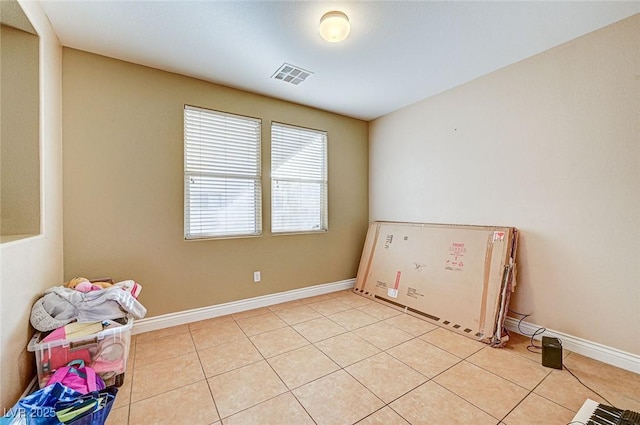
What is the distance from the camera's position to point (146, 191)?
2707 millimetres

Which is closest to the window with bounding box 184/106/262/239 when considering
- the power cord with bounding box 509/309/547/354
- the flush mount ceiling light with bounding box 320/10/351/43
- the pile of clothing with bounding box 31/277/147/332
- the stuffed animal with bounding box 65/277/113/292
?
the stuffed animal with bounding box 65/277/113/292

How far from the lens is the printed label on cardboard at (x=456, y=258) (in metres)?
2.90

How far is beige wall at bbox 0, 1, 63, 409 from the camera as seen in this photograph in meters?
1.48

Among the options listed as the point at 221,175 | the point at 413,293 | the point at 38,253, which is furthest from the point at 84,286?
the point at 413,293

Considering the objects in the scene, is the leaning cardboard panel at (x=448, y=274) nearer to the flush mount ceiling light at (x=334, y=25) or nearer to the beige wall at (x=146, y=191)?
the beige wall at (x=146, y=191)

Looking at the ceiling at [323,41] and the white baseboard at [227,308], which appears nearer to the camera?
the ceiling at [323,41]

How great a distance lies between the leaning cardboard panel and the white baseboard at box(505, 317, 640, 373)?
0.40 metres

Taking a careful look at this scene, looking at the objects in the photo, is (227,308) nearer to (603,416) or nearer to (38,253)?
(38,253)

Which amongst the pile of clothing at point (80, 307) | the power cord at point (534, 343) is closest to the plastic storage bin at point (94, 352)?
the pile of clothing at point (80, 307)

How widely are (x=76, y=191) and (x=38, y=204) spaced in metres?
0.58

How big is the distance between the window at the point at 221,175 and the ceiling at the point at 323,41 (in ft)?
1.61

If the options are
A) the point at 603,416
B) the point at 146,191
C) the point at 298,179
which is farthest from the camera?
the point at 298,179

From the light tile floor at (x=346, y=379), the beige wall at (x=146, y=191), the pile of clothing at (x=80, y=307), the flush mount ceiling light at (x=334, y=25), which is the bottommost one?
the light tile floor at (x=346, y=379)

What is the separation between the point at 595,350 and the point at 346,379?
6.83ft
